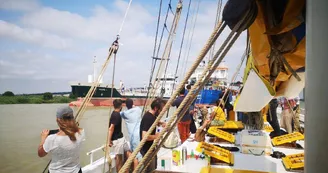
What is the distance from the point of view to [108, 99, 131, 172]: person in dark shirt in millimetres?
3958

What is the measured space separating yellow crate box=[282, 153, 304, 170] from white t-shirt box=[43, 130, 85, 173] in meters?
2.21

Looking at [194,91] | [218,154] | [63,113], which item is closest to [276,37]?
[194,91]

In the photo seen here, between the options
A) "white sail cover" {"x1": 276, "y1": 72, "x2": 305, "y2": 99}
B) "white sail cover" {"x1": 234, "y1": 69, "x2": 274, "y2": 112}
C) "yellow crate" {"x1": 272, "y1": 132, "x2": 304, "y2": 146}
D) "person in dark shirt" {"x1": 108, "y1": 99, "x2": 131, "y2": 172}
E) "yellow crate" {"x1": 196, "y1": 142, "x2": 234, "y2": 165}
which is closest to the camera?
"yellow crate" {"x1": 196, "y1": 142, "x2": 234, "y2": 165}

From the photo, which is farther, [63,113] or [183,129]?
[183,129]

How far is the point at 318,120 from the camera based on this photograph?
0.65m

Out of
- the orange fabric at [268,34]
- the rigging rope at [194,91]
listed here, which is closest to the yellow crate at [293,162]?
the orange fabric at [268,34]

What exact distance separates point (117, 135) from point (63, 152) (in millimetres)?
1789

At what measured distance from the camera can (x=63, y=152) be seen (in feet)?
7.54

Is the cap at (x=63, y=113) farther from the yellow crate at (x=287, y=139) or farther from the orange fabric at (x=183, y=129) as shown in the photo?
the orange fabric at (x=183, y=129)

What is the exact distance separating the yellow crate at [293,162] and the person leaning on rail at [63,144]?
2208 millimetres

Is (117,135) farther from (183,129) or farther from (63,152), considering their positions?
(183,129)

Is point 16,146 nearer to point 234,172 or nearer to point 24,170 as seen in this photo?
point 24,170

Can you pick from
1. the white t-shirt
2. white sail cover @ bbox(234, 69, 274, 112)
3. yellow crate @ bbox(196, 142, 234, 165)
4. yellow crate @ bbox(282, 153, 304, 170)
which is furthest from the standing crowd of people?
yellow crate @ bbox(282, 153, 304, 170)

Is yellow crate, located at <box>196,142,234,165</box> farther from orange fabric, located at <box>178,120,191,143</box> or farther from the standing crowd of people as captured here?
orange fabric, located at <box>178,120,191,143</box>
